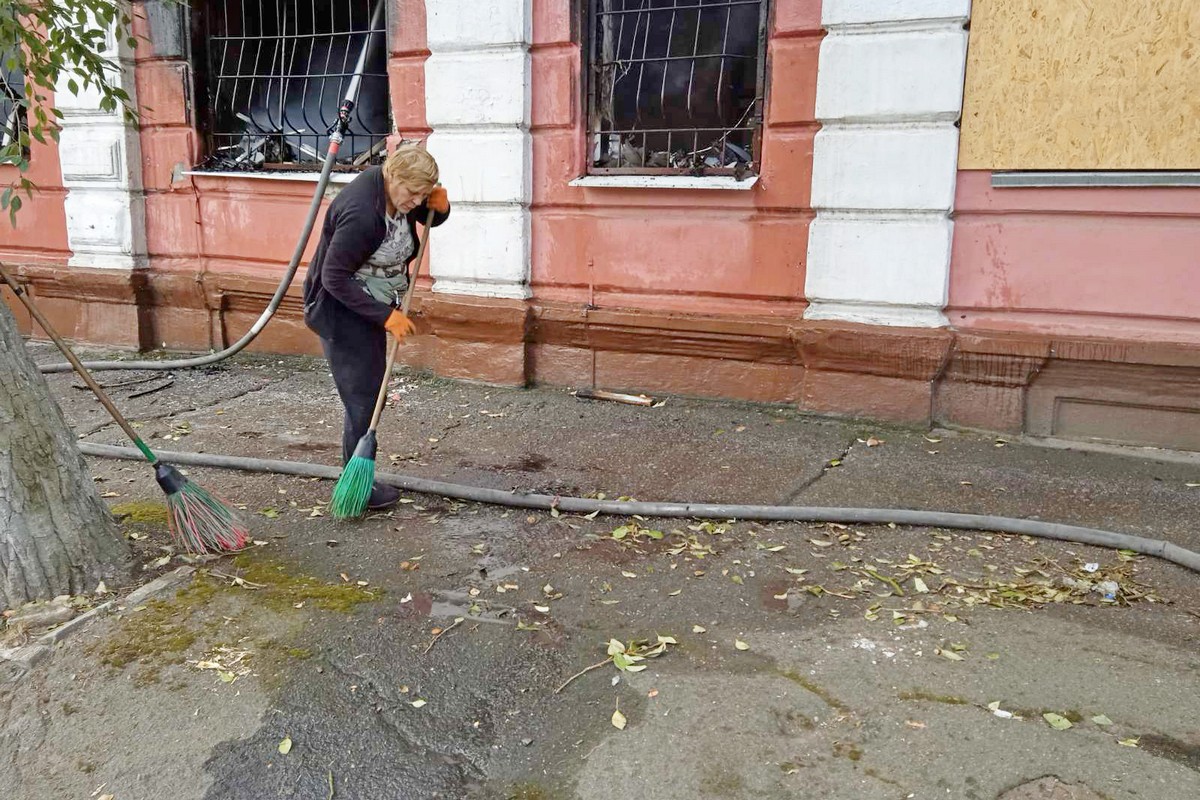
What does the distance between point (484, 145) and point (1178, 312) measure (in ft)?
14.0

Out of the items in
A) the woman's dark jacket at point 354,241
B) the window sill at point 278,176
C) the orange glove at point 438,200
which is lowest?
the woman's dark jacket at point 354,241

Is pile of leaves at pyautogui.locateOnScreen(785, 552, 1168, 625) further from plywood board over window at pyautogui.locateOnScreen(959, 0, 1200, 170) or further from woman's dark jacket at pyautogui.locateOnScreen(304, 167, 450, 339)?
plywood board over window at pyautogui.locateOnScreen(959, 0, 1200, 170)

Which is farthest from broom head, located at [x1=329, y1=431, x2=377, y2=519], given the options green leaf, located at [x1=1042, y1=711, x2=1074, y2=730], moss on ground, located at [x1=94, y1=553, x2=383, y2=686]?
green leaf, located at [x1=1042, y1=711, x2=1074, y2=730]

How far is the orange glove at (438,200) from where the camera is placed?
14.0ft

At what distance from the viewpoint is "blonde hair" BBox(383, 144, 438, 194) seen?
12.9ft

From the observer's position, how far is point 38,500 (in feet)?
11.0

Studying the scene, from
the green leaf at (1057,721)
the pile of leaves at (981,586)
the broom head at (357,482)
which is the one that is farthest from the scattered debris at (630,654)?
the broom head at (357,482)

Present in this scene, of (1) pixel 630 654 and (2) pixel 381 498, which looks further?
(2) pixel 381 498

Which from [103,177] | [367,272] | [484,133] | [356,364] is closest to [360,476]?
[356,364]

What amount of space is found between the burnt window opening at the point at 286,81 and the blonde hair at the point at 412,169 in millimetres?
3269

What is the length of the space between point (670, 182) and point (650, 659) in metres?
3.60

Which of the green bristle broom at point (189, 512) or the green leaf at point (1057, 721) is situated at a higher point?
the green bristle broom at point (189, 512)

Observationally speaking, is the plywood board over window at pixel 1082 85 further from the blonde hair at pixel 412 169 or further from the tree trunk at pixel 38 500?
the tree trunk at pixel 38 500

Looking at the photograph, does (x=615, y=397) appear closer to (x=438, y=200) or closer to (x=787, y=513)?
(x=787, y=513)
